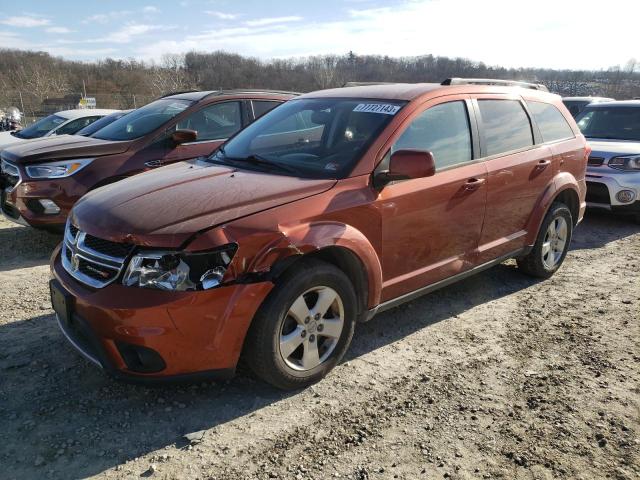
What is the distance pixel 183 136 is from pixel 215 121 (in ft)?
2.01

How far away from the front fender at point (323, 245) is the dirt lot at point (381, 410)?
24.8 inches

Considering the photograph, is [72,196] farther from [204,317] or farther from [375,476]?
[375,476]

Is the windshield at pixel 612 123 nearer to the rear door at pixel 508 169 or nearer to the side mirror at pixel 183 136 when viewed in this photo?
the rear door at pixel 508 169

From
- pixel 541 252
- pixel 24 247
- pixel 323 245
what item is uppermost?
pixel 323 245

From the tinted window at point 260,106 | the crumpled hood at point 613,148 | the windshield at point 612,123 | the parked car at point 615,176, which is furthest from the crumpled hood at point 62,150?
the windshield at point 612,123

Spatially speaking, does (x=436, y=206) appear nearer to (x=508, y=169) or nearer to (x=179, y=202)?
(x=508, y=169)

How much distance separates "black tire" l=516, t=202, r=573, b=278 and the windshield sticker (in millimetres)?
2058

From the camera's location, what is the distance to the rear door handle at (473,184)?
3.84 metres

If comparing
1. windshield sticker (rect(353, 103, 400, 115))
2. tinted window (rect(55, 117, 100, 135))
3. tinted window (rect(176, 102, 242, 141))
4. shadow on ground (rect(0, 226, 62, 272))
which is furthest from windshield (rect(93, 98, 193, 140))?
tinted window (rect(55, 117, 100, 135))

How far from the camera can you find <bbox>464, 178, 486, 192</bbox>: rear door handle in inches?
151

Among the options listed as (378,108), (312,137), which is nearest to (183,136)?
(312,137)

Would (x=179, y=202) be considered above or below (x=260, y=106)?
below

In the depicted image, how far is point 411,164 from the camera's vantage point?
10.3ft

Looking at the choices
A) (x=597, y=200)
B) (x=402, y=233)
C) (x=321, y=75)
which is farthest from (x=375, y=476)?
(x=321, y=75)
